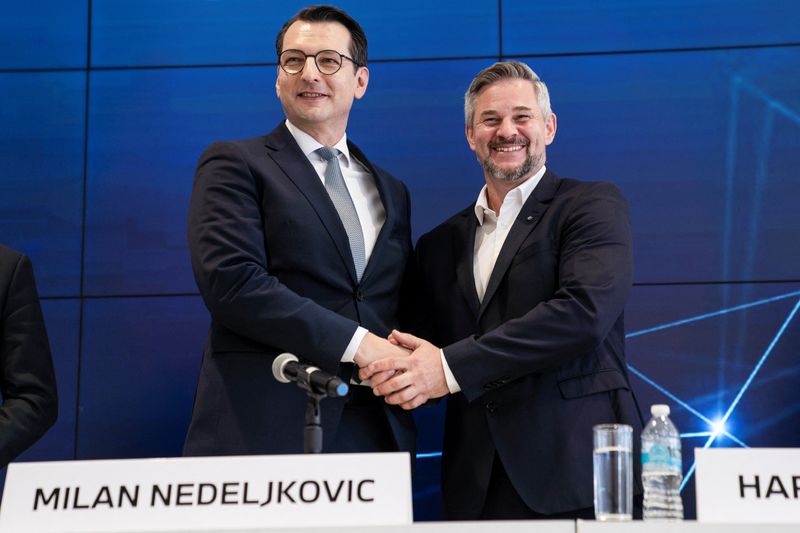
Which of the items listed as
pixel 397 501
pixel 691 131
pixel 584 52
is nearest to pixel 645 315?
pixel 691 131

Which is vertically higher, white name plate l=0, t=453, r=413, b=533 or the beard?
the beard

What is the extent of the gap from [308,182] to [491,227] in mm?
550

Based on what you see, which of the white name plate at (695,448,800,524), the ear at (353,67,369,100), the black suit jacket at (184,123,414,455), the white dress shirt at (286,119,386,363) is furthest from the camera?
the ear at (353,67,369,100)

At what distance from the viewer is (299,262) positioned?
267 cm

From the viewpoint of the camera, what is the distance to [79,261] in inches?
138

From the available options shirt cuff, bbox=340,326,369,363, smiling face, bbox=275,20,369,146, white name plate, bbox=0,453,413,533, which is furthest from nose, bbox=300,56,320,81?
white name plate, bbox=0,453,413,533

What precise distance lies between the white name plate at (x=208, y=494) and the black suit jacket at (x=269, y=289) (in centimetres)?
74

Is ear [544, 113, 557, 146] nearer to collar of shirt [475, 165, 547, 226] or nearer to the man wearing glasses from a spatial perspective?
collar of shirt [475, 165, 547, 226]

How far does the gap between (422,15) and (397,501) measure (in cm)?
223

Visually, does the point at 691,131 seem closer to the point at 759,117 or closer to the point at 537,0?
the point at 759,117

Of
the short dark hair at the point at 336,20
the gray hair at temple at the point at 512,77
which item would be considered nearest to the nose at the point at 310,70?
the short dark hair at the point at 336,20

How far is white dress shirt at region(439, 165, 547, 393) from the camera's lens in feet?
9.41

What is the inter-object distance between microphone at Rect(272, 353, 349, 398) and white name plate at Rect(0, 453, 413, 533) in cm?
16

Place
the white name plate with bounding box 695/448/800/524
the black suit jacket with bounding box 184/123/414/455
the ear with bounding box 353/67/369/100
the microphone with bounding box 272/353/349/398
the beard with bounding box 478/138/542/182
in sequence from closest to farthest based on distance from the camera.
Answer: the white name plate with bounding box 695/448/800/524
the microphone with bounding box 272/353/349/398
the black suit jacket with bounding box 184/123/414/455
the beard with bounding box 478/138/542/182
the ear with bounding box 353/67/369/100
